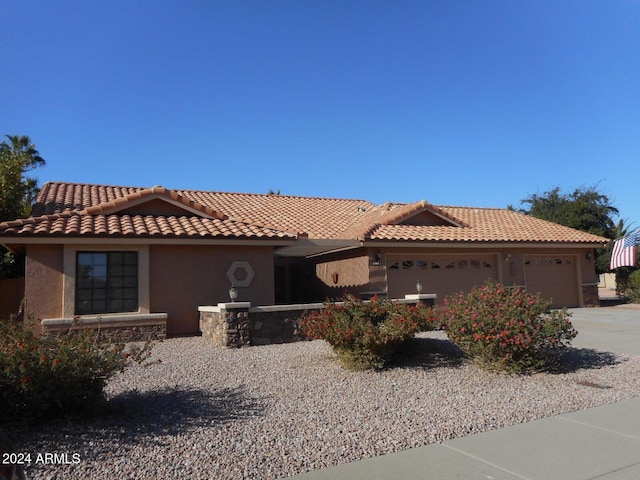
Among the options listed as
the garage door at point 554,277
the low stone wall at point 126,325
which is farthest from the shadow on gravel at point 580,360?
the garage door at point 554,277

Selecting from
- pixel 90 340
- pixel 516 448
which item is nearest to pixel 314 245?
pixel 90 340

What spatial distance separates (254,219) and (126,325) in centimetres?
664

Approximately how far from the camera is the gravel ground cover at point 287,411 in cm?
464

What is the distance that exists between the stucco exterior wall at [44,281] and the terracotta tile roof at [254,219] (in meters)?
0.62

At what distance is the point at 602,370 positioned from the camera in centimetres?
843

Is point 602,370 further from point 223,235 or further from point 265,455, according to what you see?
point 223,235

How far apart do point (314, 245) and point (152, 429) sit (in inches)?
430

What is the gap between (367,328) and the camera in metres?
8.42

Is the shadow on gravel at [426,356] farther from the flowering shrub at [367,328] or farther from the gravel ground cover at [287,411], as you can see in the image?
the flowering shrub at [367,328]

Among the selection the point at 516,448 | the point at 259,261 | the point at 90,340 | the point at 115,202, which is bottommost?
the point at 516,448

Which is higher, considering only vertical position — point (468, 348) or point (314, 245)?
point (314, 245)

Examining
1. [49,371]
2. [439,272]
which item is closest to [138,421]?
[49,371]

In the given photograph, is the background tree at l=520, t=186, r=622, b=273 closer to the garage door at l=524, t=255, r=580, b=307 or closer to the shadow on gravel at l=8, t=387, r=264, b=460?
the garage door at l=524, t=255, r=580, b=307

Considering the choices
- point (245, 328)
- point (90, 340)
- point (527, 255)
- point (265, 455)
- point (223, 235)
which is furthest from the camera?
point (527, 255)
